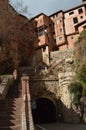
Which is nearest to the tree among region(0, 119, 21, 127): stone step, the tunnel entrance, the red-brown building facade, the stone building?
the stone building

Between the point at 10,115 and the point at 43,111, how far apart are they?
70.2 feet

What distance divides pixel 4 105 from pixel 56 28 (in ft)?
134

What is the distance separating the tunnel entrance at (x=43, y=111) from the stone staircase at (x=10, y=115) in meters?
16.4

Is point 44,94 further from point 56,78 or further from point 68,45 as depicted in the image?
point 68,45

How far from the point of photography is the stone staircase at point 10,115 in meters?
15.2

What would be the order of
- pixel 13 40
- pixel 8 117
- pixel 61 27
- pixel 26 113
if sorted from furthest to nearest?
1. pixel 61 27
2. pixel 13 40
3. pixel 26 113
4. pixel 8 117

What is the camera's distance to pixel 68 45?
5475cm

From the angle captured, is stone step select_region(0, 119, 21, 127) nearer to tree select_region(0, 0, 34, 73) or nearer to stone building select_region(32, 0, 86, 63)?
tree select_region(0, 0, 34, 73)

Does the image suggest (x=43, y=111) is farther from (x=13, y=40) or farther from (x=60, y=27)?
(x=60, y=27)

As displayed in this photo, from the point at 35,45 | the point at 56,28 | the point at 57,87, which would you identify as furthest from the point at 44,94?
the point at 56,28

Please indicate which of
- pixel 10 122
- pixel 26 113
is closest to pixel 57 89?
pixel 26 113

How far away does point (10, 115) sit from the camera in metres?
16.6

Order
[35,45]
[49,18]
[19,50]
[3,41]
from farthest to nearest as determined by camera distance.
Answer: [49,18]
[35,45]
[19,50]
[3,41]

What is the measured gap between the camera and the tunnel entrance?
35.6 meters
